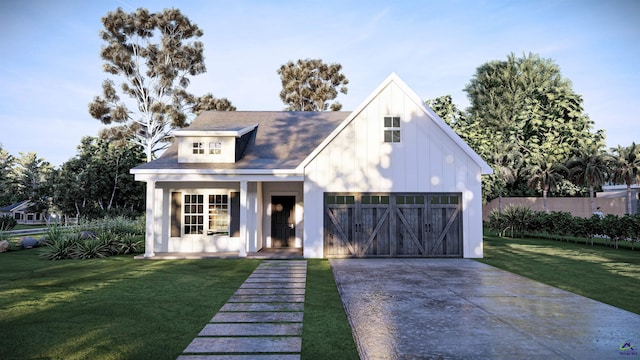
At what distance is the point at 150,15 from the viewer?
31141 millimetres

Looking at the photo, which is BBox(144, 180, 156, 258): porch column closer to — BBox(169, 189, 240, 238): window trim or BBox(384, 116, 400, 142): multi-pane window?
BBox(169, 189, 240, 238): window trim

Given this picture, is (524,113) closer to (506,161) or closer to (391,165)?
(506,161)

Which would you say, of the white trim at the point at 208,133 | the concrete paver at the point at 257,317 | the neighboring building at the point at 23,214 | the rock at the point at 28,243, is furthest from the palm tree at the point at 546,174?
the neighboring building at the point at 23,214

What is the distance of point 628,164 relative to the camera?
2438 cm

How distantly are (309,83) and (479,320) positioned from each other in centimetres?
3495

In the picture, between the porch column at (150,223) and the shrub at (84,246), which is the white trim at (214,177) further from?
the shrub at (84,246)

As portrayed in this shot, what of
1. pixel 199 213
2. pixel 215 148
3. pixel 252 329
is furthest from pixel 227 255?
pixel 252 329

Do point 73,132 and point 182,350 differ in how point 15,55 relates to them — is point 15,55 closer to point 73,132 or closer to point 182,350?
point 73,132

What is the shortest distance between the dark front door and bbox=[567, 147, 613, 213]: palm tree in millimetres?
22349

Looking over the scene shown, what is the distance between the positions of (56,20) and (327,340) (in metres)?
23.6

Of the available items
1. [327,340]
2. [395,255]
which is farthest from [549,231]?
[327,340]

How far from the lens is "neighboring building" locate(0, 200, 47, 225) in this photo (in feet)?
155

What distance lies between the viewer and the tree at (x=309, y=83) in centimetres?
3772

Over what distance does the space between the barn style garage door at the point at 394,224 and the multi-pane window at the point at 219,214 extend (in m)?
3.90
